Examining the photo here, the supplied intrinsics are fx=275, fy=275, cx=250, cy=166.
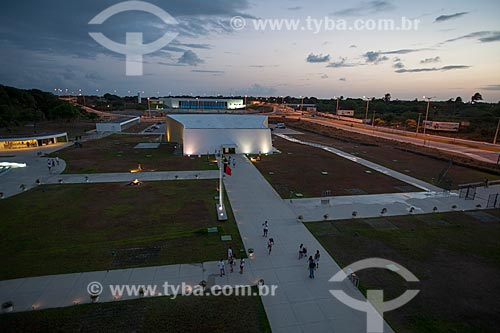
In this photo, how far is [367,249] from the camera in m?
20.5

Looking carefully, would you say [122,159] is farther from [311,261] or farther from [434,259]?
[434,259]

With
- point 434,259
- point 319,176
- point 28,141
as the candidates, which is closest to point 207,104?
point 28,141

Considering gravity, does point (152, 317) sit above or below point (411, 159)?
below

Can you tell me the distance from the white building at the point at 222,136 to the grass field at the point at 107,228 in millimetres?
19047

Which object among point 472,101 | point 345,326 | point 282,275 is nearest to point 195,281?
point 282,275

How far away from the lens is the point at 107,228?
23.2m

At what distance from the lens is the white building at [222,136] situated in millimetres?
51175

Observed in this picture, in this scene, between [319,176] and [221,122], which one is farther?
[221,122]

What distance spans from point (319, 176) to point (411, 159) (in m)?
23.6

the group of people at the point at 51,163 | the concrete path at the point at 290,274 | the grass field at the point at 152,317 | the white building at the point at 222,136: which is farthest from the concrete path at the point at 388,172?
the group of people at the point at 51,163

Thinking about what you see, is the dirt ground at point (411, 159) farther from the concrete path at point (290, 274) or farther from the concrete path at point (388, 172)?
the concrete path at point (290, 274)

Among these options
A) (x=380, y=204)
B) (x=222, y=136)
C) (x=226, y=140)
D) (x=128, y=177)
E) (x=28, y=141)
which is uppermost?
(x=222, y=136)

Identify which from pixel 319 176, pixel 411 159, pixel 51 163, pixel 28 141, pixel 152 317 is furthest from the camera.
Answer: pixel 28 141

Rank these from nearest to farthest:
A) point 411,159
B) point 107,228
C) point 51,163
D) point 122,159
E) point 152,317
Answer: point 152,317
point 107,228
point 51,163
point 122,159
point 411,159
